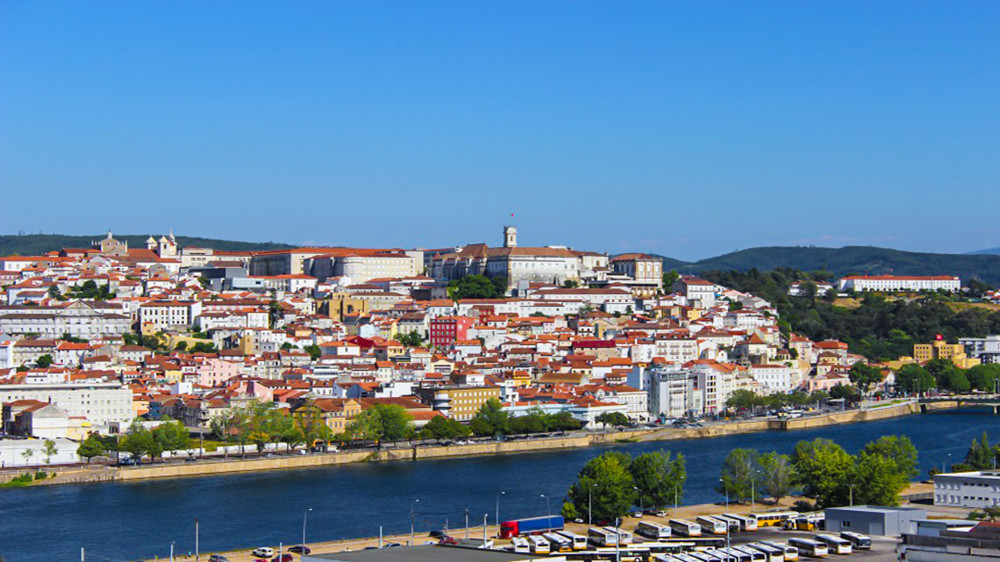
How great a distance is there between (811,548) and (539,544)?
5.94 feet

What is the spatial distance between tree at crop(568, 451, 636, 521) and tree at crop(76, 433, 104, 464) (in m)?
6.71

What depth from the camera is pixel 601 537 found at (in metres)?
10.4

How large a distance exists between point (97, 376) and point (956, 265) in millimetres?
65524

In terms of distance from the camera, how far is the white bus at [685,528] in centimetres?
1067

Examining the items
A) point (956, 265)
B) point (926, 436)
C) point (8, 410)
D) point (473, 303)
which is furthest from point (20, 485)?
point (956, 265)

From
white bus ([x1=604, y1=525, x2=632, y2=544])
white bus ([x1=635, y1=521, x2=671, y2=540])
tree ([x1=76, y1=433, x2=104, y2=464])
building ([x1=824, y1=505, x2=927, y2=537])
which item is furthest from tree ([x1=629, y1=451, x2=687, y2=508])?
tree ([x1=76, y1=433, x2=104, y2=464])

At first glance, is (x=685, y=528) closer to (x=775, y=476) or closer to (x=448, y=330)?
(x=775, y=476)

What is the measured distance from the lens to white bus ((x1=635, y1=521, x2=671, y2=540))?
10602 millimetres

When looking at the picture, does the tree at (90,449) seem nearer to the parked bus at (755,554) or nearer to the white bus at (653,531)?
the white bus at (653,531)

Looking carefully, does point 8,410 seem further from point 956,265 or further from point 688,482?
point 956,265

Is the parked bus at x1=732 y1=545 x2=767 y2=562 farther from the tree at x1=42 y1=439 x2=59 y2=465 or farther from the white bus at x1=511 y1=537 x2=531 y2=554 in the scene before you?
the tree at x1=42 y1=439 x2=59 y2=465

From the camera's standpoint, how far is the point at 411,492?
14633mm

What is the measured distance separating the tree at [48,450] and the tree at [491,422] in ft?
17.9

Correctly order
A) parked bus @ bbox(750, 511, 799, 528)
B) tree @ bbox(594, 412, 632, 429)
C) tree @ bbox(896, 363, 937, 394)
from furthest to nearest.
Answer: tree @ bbox(896, 363, 937, 394) → tree @ bbox(594, 412, 632, 429) → parked bus @ bbox(750, 511, 799, 528)
